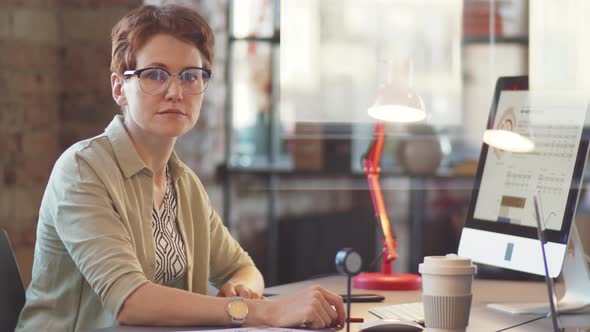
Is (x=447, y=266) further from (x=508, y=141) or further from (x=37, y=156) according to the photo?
(x=37, y=156)

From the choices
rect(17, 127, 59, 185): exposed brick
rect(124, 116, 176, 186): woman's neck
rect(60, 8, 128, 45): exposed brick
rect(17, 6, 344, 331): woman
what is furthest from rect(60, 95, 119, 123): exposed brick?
rect(124, 116, 176, 186): woman's neck

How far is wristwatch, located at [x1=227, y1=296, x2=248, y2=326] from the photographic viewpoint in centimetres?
177

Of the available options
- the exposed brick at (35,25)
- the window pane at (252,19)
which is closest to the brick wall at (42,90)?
the exposed brick at (35,25)

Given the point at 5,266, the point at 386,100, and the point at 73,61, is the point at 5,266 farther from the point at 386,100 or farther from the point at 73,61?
the point at 73,61

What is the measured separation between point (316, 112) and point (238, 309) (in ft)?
8.79

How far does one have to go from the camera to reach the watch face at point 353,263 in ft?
5.27

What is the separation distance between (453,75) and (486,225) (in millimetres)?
2989

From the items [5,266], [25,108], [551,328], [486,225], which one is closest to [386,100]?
[486,225]

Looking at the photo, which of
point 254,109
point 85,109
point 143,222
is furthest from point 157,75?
point 254,109

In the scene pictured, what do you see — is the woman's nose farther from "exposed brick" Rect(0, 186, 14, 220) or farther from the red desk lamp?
"exposed brick" Rect(0, 186, 14, 220)

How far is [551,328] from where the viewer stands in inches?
74.5

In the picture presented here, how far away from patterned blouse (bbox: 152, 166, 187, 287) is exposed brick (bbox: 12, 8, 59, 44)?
178cm

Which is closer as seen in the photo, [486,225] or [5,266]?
[5,266]

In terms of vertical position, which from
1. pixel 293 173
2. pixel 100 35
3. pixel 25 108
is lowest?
pixel 293 173
